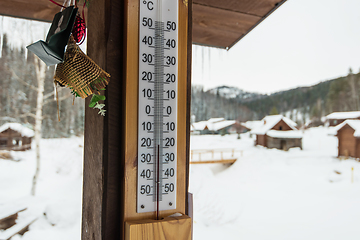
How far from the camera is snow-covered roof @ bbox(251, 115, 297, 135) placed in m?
4.04

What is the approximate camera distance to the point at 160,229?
19.2 inches

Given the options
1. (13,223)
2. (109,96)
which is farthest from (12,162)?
(109,96)

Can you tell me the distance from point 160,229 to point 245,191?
404 cm

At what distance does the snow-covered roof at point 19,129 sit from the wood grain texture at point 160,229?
10.1 feet

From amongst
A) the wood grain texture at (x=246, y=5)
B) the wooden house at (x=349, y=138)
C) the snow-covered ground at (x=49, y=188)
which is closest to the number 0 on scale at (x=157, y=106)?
the wood grain texture at (x=246, y=5)

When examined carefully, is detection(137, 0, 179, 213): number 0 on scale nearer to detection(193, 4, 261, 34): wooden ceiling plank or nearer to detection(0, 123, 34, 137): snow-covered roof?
detection(193, 4, 261, 34): wooden ceiling plank

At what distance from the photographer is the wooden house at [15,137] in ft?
9.45

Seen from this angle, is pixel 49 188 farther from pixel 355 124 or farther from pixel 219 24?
pixel 355 124

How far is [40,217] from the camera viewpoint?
10.0ft

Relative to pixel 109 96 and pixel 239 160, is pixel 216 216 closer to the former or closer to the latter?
pixel 239 160

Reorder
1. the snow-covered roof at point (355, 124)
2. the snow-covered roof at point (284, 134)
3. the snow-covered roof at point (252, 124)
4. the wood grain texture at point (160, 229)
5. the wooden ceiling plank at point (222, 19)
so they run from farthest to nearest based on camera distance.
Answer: the snow-covered roof at point (252, 124) < the snow-covered roof at point (284, 134) < the snow-covered roof at point (355, 124) < the wooden ceiling plank at point (222, 19) < the wood grain texture at point (160, 229)

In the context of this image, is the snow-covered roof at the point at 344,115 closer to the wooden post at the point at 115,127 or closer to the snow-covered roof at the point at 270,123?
the snow-covered roof at the point at 270,123

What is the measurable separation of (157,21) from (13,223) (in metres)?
3.28

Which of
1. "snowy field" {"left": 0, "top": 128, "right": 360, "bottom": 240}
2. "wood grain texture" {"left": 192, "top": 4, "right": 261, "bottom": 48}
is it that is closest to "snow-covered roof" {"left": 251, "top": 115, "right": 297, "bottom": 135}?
"snowy field" {"left": 0, "top": 128, "right": 360, "bottom": 240}
